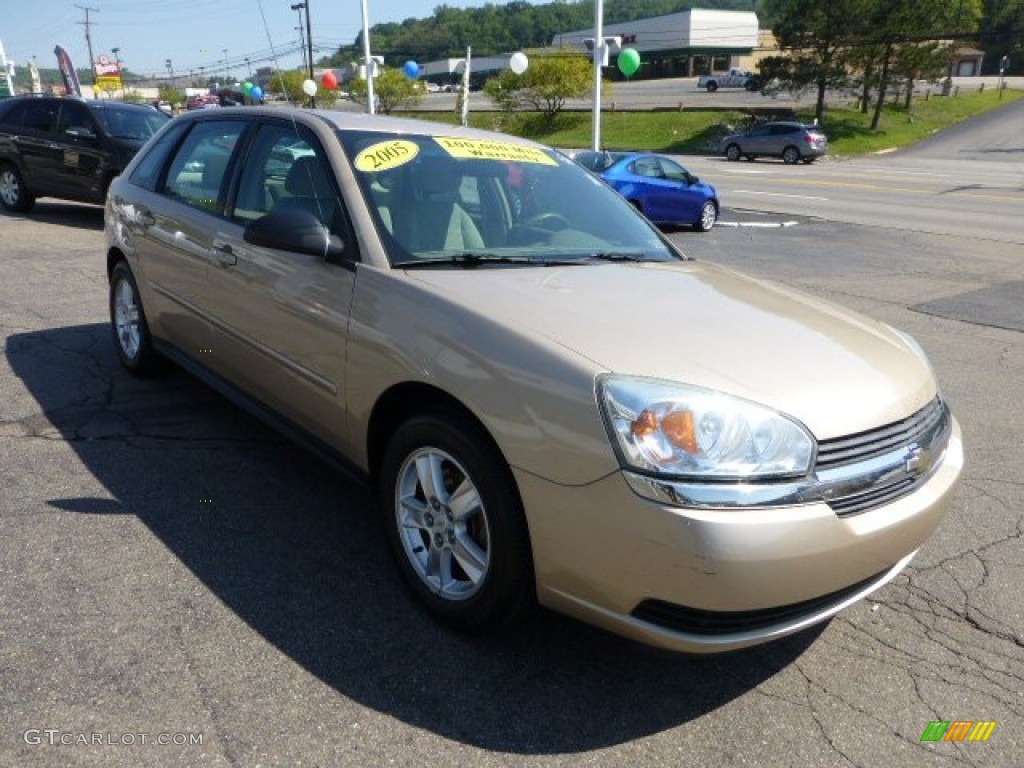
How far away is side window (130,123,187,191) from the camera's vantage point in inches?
190

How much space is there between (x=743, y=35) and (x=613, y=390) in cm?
10797

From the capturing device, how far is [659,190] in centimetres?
1492

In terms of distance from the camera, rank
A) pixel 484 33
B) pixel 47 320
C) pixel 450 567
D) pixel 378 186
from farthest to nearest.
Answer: pixel 484 33
pixel 47 320
pixel 378 186
pixel 450 567

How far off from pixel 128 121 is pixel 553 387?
12.7 metres

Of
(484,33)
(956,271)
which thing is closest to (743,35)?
(484,33)

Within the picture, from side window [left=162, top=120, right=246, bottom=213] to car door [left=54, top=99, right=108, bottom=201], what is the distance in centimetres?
879

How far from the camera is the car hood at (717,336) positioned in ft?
7.82

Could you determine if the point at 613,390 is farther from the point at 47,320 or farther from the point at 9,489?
the point at 47,320

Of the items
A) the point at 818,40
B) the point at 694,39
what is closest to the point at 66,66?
the point at 818,40

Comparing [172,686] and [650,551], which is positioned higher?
[650,551]

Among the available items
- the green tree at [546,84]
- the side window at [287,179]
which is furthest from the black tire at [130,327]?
the green tree at [546,84]

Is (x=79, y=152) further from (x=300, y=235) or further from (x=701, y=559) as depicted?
(x=701, y=559)

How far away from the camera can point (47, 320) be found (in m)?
6.82

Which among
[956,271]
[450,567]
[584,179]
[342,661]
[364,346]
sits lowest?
[956,271]
